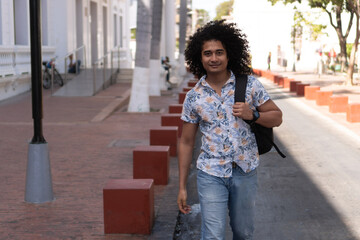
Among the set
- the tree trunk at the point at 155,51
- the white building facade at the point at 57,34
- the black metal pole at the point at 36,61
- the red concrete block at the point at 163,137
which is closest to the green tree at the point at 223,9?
the white building facade at the point at 57,34

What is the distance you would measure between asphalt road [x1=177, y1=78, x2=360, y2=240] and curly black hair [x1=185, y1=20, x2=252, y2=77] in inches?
99.3

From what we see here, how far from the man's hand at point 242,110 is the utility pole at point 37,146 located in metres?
3.76

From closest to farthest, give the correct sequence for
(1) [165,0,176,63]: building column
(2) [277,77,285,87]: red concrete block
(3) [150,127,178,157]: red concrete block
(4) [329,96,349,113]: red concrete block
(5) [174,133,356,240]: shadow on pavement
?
(5) [174,133,356,240]: shadow on pavement < (3) [150,127,178,157]: red concrete block < (4) [329,96,349,113]: red concrete block < (1) [165,0,176,63]: building column < (2) [277,77,285,87]: red concrete block

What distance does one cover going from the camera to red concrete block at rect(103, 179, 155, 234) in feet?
20.0

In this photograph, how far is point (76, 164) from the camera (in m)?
10.2

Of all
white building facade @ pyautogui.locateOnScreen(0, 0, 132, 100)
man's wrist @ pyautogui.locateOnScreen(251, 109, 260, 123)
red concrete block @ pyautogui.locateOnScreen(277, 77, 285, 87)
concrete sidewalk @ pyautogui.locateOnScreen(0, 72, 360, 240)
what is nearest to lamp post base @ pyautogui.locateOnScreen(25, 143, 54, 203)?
concrete sidewalk @ pyautogui.locateOnScreen(0, 72, 360, 240)

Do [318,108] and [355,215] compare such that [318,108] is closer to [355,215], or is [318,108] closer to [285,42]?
[355,215]

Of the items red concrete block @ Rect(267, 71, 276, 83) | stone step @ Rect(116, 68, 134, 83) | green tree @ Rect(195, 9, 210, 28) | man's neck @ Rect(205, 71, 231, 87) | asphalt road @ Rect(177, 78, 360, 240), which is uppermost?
green tree @ Rect(195, 9, 210, 28)

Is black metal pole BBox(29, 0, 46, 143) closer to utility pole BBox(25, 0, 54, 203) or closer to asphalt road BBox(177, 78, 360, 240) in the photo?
utility pole BBox(25, 0, 54, 203)

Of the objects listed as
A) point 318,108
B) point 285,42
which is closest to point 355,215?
point 318,108

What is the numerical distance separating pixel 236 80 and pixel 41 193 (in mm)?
4047

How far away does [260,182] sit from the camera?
8906mm

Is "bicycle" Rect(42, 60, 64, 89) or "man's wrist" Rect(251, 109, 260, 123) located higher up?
"man's wrist" Rect(251, 109, 260, 123)

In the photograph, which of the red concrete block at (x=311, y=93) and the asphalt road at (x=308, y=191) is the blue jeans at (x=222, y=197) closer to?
the asphalt road at (x=308, y=191)
